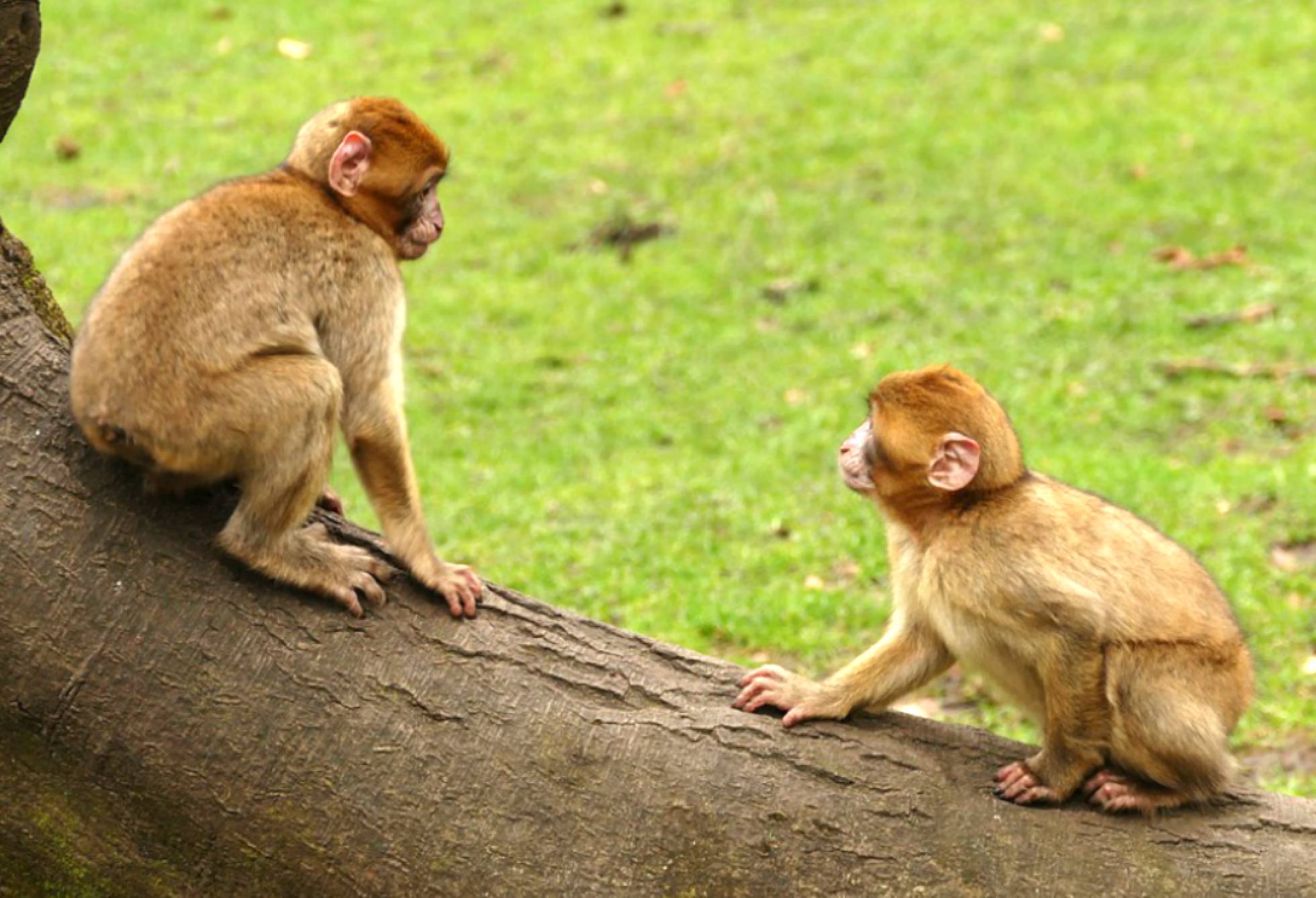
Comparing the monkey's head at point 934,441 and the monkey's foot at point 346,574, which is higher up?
the monkey's head at point 934,441

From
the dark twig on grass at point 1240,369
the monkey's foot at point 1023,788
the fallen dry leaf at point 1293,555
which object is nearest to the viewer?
the monkey's foot at point 1023,788

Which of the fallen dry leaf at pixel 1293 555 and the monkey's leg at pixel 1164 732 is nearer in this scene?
the monkey's leg at pixel 1164 732

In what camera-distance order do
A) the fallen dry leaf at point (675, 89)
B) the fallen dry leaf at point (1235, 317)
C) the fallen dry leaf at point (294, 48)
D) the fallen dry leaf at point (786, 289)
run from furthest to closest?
the fallen dry leaf at point (294, 48) → the fallen dry leaf at point (675, 89) → the fallen dry leaf at point (786, 289) → the fallen dry leaf at point (1235, 317)

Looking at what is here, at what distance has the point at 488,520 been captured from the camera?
8.30 meters

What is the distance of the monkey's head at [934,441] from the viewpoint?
13.7 ft

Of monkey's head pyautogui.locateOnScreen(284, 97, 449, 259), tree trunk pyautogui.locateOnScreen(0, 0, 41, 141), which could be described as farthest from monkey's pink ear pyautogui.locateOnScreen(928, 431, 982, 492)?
tree trunk pyautogui.locateOnScreen(0, 0, 41, 141)

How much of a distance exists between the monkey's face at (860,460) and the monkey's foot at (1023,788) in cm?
89

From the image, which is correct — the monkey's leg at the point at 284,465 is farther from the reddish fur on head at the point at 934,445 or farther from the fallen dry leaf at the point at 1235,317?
the fallen dry leaf at the point at 1235,317

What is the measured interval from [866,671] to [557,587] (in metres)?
3.57

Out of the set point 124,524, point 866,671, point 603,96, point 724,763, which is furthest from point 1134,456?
point 603,96

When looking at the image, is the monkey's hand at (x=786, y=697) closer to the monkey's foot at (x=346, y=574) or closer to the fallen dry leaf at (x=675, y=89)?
the monkey's foot at (x=346, y=574)

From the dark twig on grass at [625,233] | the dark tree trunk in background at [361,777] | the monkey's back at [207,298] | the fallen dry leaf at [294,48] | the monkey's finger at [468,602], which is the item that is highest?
the monkey's back at [207,298]

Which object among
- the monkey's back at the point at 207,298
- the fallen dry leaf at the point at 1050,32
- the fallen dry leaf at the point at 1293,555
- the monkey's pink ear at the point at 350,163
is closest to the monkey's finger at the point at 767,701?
the monkey's back at the point at 207,298

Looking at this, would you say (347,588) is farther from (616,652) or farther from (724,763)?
(724,763)
